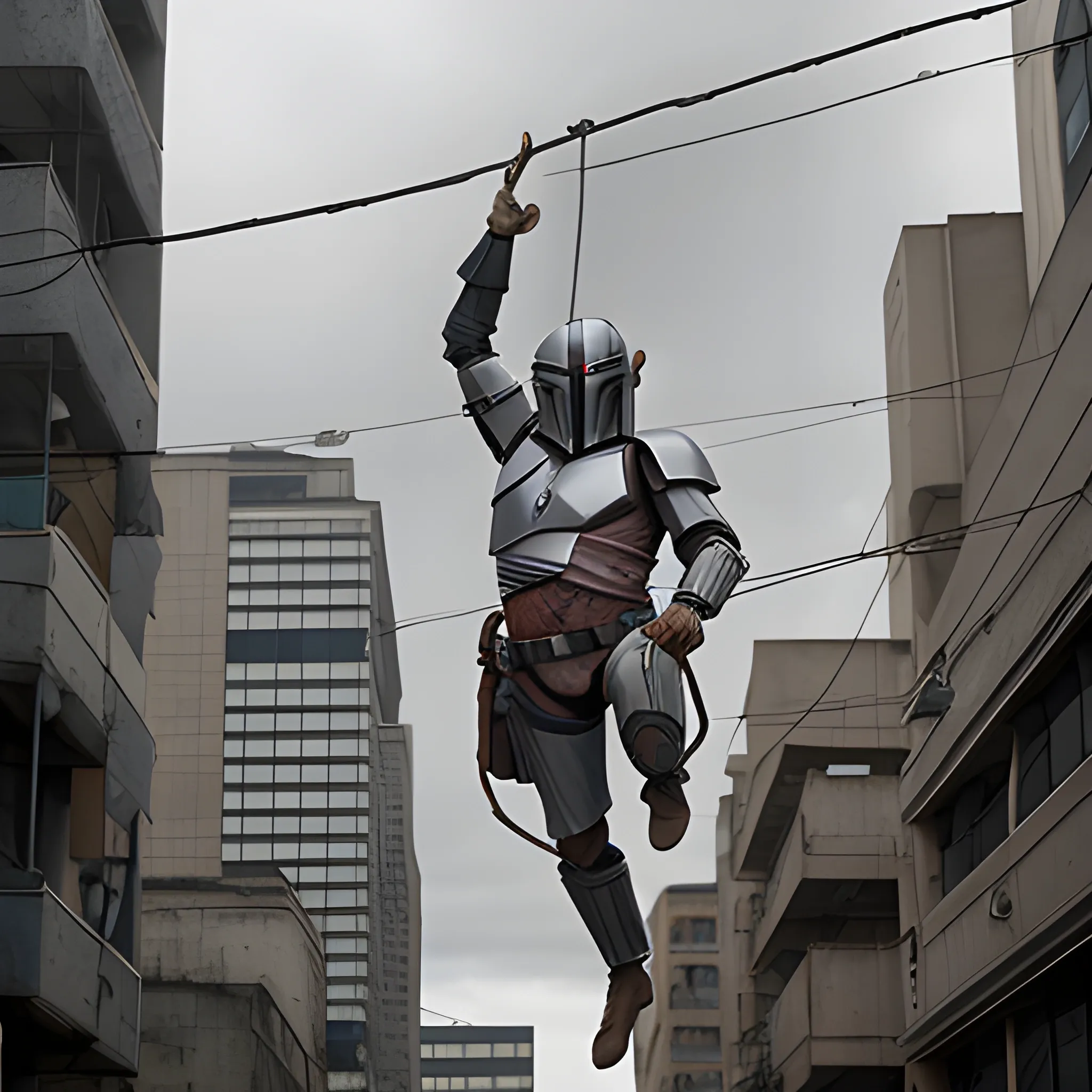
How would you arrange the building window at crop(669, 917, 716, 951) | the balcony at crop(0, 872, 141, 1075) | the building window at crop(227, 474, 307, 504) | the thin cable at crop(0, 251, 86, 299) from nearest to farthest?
the balcony at crop(0, 872, 141, 1075), the thin cable at crop(0, 251, 86, 299), the building window at crop(669, 917, 716, 951), the building window at crop(227, 474, 307, 504)

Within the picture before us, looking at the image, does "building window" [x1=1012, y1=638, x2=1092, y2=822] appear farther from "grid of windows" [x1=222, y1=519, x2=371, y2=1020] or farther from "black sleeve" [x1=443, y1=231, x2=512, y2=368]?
A: "grid of windows" [x1=222, y1=519, x2=371, y2=1020]

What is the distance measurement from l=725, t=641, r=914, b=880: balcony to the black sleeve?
55.7 feet

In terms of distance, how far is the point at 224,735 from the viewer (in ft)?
191

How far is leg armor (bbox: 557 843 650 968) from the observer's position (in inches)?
369

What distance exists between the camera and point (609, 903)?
938 centimetres

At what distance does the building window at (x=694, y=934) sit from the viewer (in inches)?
1206

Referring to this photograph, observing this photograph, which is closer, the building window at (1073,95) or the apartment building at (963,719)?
the apartment building at (963,719)

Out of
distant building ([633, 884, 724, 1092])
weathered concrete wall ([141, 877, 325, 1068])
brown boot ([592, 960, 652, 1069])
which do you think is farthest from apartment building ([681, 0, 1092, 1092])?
weathered concrete wall ([141, 877, 325, 1068])

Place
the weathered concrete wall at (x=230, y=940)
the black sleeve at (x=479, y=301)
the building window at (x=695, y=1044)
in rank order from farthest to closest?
the building window at (x=695, y=1044) → the weathered concrete wall at (x=230, y=940) → the black sleeve at (x=479, y=301)

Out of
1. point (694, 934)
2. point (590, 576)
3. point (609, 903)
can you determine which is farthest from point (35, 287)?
point (694, 934)

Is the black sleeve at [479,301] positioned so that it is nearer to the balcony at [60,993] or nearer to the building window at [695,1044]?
the balcony at [60,993]

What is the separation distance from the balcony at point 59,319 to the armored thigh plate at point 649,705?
35.9 feet

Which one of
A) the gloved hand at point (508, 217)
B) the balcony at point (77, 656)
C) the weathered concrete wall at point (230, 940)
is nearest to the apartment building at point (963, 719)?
the gloved hand at point (508, 217)

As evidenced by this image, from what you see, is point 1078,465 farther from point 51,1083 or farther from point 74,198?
point 51,1083
